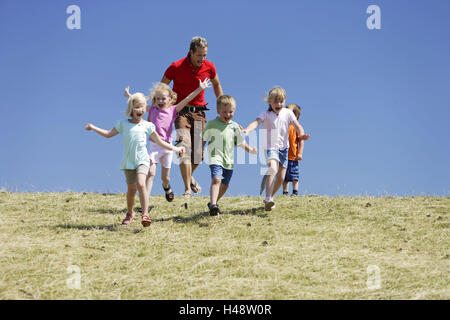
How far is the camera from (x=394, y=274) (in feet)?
24.0

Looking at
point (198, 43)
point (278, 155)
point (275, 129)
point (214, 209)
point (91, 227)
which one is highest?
point (198, 43)

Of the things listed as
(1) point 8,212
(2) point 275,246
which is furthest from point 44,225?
(2) point 275,246

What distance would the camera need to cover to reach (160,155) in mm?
10547

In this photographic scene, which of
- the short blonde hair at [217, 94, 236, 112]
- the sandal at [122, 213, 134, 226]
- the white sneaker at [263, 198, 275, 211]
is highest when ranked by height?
the short blonde hair at [217, 94, 236, 112]

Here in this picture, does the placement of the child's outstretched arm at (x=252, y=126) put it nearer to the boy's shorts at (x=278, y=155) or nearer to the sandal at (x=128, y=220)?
the boy's shorts at (x=278, y=155)

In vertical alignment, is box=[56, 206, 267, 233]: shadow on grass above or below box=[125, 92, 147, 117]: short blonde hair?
below

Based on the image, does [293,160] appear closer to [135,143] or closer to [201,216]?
[201,216]

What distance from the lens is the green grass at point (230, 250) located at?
21.6ft

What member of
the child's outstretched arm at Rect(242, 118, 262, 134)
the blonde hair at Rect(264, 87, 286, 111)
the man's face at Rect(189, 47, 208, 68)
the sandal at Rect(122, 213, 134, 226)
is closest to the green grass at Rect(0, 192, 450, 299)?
the sandal at Rect(122, 213, 134, 226)

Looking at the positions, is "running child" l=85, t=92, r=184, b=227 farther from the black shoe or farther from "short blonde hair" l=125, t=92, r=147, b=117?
the black shoe

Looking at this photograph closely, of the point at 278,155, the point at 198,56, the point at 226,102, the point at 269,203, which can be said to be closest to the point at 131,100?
the point at 226,102

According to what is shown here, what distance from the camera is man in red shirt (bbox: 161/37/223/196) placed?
11.4 m

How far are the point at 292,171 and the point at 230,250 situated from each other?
20.5 ft
